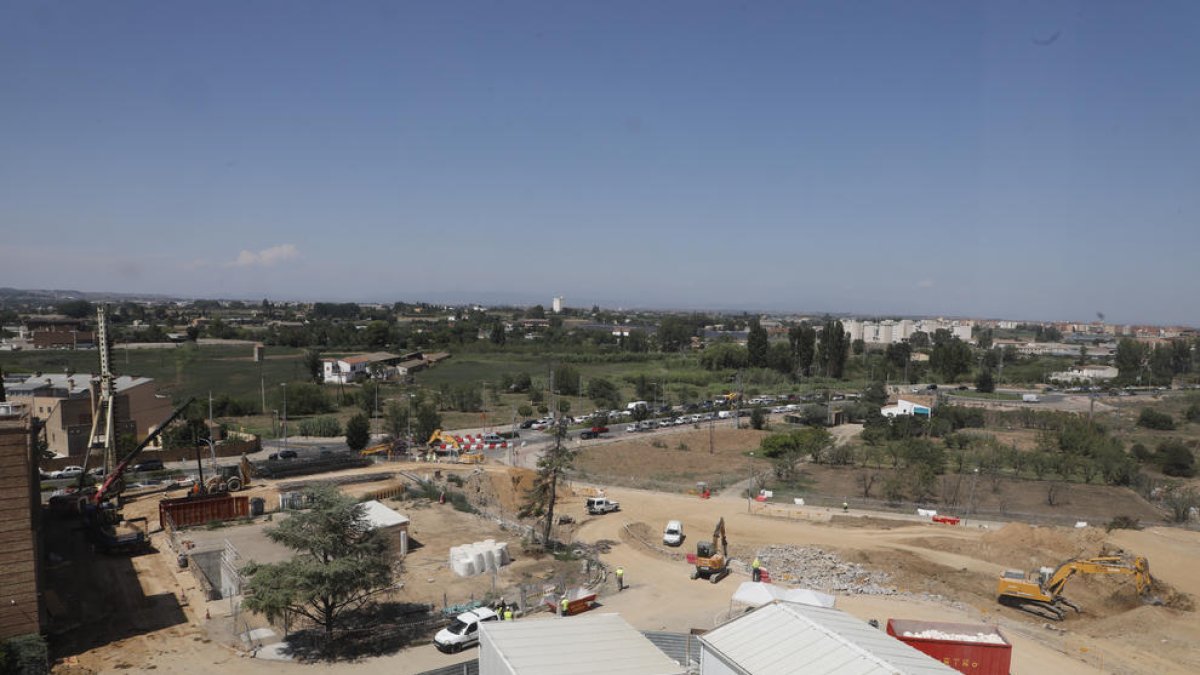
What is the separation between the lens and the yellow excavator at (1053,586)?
20.7 m

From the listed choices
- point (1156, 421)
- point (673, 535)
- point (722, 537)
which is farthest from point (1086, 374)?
point (722, 537)

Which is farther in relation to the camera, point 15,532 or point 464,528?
point 464,528

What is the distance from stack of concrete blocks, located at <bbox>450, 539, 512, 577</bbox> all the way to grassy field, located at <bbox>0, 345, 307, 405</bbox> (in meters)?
37.7

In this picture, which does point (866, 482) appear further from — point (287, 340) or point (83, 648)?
point (287, 340)

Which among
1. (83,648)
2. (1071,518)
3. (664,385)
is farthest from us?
(664,385)

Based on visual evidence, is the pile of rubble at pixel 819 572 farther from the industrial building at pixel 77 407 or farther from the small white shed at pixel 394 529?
the industrial building at pixel 77 407

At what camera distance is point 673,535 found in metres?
26.6

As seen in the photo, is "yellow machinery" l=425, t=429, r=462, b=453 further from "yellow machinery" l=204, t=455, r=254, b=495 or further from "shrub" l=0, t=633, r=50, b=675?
"shrub" l=0, t=633, r=50, b=675

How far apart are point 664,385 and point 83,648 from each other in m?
66.5

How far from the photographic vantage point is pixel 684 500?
33750 millimetres

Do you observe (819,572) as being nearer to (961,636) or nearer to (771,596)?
(771,596)

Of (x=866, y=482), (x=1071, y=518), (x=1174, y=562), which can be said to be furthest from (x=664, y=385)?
(x=1174, y=562)

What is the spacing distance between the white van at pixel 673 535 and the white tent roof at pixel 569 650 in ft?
42.8

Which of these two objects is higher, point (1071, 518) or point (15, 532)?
point (15, 532)
